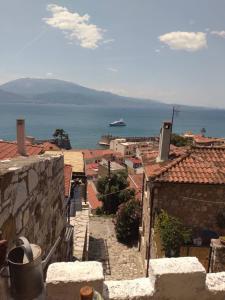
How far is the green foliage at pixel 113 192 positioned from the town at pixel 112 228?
115mm

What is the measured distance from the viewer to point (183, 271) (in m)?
2.60

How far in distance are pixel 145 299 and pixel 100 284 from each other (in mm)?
535

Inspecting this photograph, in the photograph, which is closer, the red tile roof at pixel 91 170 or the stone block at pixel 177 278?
the stone block at pixel 177 278

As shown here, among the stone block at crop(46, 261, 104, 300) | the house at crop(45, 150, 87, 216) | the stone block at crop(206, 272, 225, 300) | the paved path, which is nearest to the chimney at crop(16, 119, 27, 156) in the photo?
the house at crop(45, 150, 87, 216)

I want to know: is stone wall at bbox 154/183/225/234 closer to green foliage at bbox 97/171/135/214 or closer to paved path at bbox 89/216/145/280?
paved path at bbox 89/216/145/280

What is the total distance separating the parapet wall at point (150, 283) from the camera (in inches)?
91.5

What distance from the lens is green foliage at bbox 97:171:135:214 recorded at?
31781 millimetres

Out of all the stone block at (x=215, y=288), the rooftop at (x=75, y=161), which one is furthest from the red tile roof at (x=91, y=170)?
the stone block at (x=215, y=288)

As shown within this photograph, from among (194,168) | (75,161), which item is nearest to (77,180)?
(75,161)

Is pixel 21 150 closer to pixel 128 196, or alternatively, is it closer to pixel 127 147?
pixel 128 196

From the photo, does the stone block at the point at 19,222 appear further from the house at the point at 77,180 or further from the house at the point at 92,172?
the house at the point at 92,172

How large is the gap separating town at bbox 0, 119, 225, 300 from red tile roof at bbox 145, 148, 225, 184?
0.15 ft

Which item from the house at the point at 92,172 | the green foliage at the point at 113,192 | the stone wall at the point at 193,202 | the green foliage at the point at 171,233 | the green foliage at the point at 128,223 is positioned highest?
the stone wall at the point at 193,202

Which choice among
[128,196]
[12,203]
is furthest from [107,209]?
[12,203]
